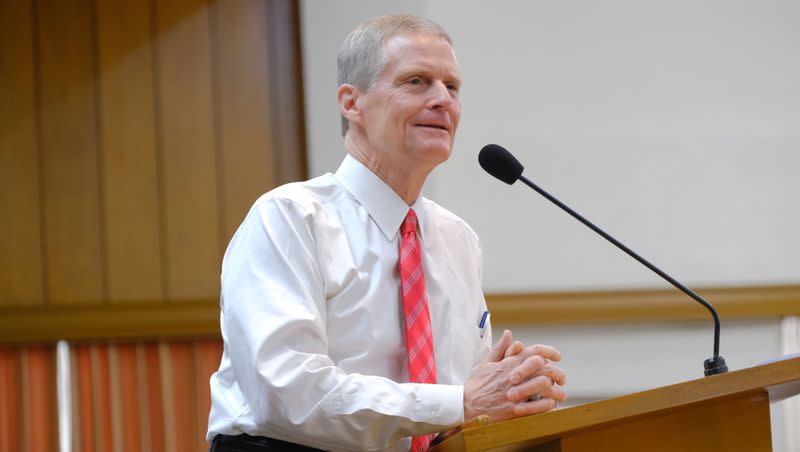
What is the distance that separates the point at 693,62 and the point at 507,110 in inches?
28.1

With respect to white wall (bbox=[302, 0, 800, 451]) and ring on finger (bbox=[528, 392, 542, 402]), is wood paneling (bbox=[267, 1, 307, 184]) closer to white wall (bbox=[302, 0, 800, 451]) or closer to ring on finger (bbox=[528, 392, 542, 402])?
white wall (bbox=[302, 0, 800, 451])

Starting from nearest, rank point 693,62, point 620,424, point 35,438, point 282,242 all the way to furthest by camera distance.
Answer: point 620,424 → point 282,242 → point 35,438 → point 693,62

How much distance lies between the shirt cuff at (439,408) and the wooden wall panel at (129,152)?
2034 mm

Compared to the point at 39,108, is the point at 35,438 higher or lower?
lower

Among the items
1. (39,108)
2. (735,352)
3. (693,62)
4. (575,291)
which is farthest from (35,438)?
(693,62)

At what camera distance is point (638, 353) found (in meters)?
3.53

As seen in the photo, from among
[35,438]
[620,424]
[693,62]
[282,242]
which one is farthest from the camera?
[693,62]

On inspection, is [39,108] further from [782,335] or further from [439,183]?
[782,335]


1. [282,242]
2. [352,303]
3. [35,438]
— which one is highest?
[282,242]

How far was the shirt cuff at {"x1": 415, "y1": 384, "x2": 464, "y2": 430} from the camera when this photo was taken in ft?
5.44

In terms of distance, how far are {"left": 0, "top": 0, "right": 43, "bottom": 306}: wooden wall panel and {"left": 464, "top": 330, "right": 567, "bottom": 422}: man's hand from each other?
2282mm

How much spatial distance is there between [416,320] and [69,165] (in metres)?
2.06

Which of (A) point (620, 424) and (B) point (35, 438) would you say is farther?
(B) point (35, 438)

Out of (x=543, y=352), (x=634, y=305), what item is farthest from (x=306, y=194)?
(x=634, y=305)
